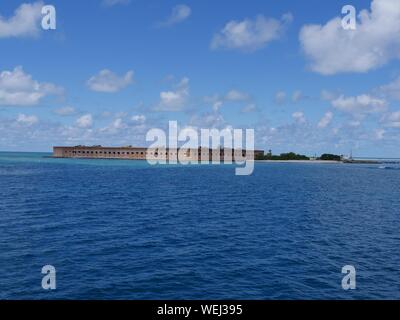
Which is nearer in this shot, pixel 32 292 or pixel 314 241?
pixel 32 292

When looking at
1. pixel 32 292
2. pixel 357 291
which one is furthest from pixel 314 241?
pixel 32 292

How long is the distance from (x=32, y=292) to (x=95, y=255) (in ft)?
31.1
